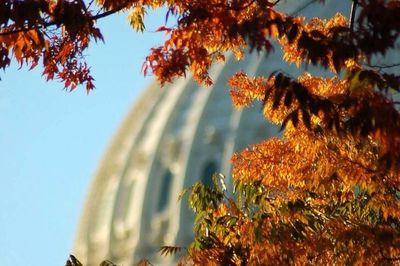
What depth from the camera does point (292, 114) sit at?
1013cm

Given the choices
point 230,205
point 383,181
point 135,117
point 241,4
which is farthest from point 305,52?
point 135,117

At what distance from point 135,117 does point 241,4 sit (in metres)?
62.1

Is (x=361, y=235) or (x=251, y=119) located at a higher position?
(x=251, y=119)

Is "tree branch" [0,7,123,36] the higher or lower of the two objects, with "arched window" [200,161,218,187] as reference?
lower

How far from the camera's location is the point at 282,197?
16.2m

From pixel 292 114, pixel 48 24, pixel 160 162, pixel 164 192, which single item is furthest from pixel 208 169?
pixel 292 114

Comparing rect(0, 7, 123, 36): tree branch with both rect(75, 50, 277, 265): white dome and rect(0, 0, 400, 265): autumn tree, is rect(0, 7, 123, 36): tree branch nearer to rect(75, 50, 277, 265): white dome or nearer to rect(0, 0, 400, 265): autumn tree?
rect(0, 0, 400, 265): autumn tree

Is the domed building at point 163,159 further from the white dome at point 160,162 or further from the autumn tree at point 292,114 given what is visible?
the autumn tree at point 292,114

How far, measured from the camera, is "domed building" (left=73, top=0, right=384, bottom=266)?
66312 millimetres

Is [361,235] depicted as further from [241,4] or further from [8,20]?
[8,20]

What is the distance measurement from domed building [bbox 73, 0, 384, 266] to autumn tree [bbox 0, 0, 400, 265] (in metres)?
48.2

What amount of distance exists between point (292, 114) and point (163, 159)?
6032 cm

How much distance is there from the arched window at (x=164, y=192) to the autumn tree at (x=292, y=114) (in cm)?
5199

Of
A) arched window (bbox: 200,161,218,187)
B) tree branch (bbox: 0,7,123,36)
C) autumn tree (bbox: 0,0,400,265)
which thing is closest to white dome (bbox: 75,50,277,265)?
arched window (bbox: 200,161,218,187)
